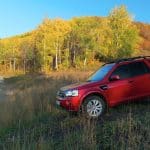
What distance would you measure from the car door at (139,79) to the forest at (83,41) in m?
61.7

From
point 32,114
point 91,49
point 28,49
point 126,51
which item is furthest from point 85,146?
point 28,49

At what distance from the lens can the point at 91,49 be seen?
295ft

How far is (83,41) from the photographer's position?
91188mm

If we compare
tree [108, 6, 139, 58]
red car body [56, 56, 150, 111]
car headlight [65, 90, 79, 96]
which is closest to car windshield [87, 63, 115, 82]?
red car body [56, 56, 150, 111]

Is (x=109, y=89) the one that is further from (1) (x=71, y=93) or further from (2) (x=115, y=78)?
(1) (x=71, y=93)

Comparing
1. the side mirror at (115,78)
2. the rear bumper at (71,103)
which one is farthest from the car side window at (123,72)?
the rear bumper at (71,103)

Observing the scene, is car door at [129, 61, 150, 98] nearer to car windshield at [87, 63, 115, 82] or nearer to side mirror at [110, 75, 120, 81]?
side mirror at [110, 75, 120, 81]

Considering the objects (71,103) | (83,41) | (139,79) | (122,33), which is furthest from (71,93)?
(83,41)

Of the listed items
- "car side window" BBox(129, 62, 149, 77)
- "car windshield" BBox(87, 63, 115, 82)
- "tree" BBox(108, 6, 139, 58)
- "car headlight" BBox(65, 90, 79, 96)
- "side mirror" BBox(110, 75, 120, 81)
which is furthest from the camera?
"tree" BBox(108, 6, 139, 58)

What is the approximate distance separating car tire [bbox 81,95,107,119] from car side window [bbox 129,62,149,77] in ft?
5.19

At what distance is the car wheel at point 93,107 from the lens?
13805mm

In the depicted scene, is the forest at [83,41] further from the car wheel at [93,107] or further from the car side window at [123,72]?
the car wheel at [93,107]

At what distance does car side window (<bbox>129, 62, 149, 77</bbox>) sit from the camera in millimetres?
14836

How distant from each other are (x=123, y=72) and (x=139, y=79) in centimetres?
57
